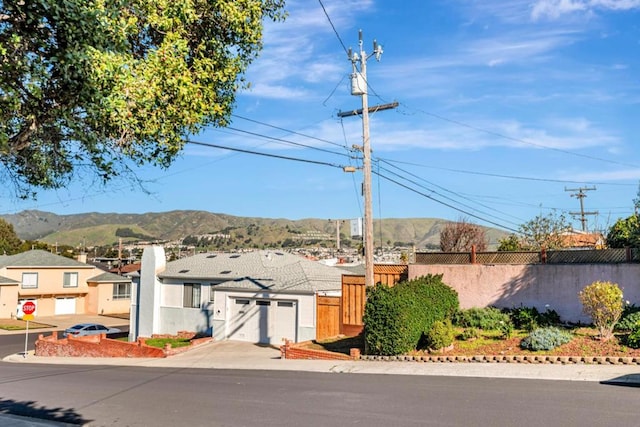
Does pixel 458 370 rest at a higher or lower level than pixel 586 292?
lower

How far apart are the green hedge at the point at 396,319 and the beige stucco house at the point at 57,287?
42353 mm

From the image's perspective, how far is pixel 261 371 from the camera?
1980cm

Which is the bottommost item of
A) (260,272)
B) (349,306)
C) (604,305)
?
(349,306)

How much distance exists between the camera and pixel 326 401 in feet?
43.5

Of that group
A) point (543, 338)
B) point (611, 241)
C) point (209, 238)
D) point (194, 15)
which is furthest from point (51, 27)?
point (209, 238)

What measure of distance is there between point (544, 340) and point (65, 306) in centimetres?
5000

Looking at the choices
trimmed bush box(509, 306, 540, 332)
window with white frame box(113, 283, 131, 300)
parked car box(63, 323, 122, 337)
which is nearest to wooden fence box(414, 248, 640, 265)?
trimmed bush box(509, 306, 540, 332)

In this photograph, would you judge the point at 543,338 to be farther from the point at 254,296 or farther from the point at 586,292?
the point at 254,296

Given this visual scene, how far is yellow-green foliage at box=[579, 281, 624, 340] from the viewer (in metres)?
17.9

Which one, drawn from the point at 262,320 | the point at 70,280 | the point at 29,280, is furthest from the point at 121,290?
the point at 262,320

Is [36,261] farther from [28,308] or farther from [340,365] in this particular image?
[340,365]

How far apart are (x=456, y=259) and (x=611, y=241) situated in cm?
754

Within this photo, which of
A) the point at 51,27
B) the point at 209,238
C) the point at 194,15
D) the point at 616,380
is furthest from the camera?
the point at 209,238

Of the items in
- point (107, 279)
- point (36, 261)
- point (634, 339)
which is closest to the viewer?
point (634, 339)
